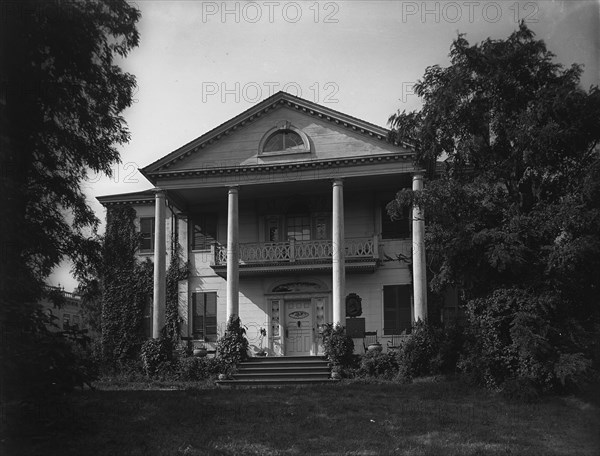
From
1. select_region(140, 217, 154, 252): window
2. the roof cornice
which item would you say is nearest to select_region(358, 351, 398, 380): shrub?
the roof cornice

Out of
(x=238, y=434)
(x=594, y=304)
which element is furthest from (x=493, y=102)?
(x=238, y=434)

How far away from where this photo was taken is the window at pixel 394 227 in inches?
1024

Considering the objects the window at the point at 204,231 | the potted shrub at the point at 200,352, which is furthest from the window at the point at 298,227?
the potted shrub at the point at 200,352

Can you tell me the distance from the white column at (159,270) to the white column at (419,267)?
8974mm

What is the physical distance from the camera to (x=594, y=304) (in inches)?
655

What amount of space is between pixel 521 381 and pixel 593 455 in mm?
4473

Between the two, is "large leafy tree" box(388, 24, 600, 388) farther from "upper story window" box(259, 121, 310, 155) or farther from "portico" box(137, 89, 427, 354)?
"upper story window" box(259, 121, 310, 155)

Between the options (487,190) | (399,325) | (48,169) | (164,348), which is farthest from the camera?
(399,325)

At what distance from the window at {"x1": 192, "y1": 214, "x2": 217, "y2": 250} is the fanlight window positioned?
424 cm

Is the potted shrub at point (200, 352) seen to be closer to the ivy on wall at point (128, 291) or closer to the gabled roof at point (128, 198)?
the ivy on wall at point (128, 291)

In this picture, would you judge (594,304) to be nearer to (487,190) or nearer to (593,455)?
(487,190)

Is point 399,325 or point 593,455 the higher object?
point 399,325

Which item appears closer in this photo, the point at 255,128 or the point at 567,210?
the point at 567,210

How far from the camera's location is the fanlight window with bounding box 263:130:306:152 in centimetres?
2508
